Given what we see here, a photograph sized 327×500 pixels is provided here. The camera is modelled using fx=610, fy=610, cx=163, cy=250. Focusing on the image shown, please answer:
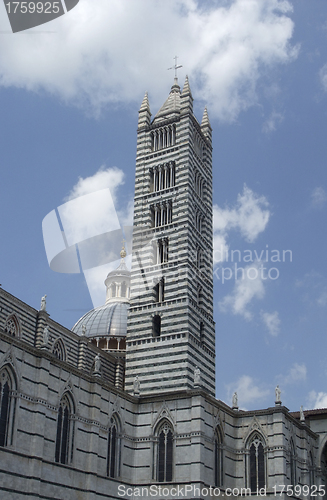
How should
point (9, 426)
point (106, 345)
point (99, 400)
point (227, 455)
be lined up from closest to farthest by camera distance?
point (9, 426), point (99, 400), point (227, 455), point (106, 345)

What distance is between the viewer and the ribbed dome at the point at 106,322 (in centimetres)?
5250

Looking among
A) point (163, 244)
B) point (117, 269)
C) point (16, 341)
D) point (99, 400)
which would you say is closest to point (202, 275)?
point (163, 244)

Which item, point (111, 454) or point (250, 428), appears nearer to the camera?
point (111, 454)

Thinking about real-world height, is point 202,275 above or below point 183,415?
above

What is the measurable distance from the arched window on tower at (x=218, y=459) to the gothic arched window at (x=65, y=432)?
8.47 meters

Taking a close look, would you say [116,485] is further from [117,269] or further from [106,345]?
[117,269]

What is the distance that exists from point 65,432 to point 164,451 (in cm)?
637

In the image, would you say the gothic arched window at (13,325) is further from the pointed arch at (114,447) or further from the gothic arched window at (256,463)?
the gothic arched window at (256,463)

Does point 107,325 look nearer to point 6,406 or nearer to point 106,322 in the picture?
point 106,322

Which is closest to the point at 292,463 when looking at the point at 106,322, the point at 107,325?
the point at 107,325

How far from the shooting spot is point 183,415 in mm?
32406

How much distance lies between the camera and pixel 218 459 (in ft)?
108

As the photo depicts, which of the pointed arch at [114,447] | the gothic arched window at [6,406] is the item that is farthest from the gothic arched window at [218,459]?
the gothic arched window at [6,406]

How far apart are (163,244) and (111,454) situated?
16.0 meters
